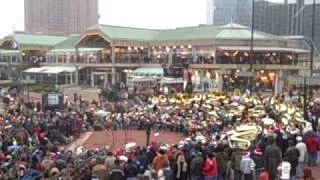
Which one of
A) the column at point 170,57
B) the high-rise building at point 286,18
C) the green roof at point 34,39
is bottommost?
the column at point 170,57

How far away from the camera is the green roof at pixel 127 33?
195ft

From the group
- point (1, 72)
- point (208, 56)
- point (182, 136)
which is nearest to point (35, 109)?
point (182, 136)

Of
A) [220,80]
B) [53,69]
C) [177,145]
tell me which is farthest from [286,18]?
[177,145]

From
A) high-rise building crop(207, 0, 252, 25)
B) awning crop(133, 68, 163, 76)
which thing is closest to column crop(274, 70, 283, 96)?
awning crop(133, 68, 163, 76)

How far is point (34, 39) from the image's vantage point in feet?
254

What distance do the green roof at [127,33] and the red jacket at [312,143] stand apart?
42.9 meters

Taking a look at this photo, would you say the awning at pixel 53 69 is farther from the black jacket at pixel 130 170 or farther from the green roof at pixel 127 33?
the black jacket at pixel 130 170

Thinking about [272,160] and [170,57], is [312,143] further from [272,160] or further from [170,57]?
[170,57]

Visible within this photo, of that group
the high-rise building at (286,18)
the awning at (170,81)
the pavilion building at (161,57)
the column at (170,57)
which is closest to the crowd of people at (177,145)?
the pavilion building at (161,57)

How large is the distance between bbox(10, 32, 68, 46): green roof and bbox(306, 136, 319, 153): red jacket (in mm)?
62235

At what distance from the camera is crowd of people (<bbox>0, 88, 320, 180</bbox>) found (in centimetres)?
1355

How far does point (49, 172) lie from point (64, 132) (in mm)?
12850

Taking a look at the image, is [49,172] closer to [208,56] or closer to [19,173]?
[19,173]

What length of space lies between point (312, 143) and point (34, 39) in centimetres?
6532
